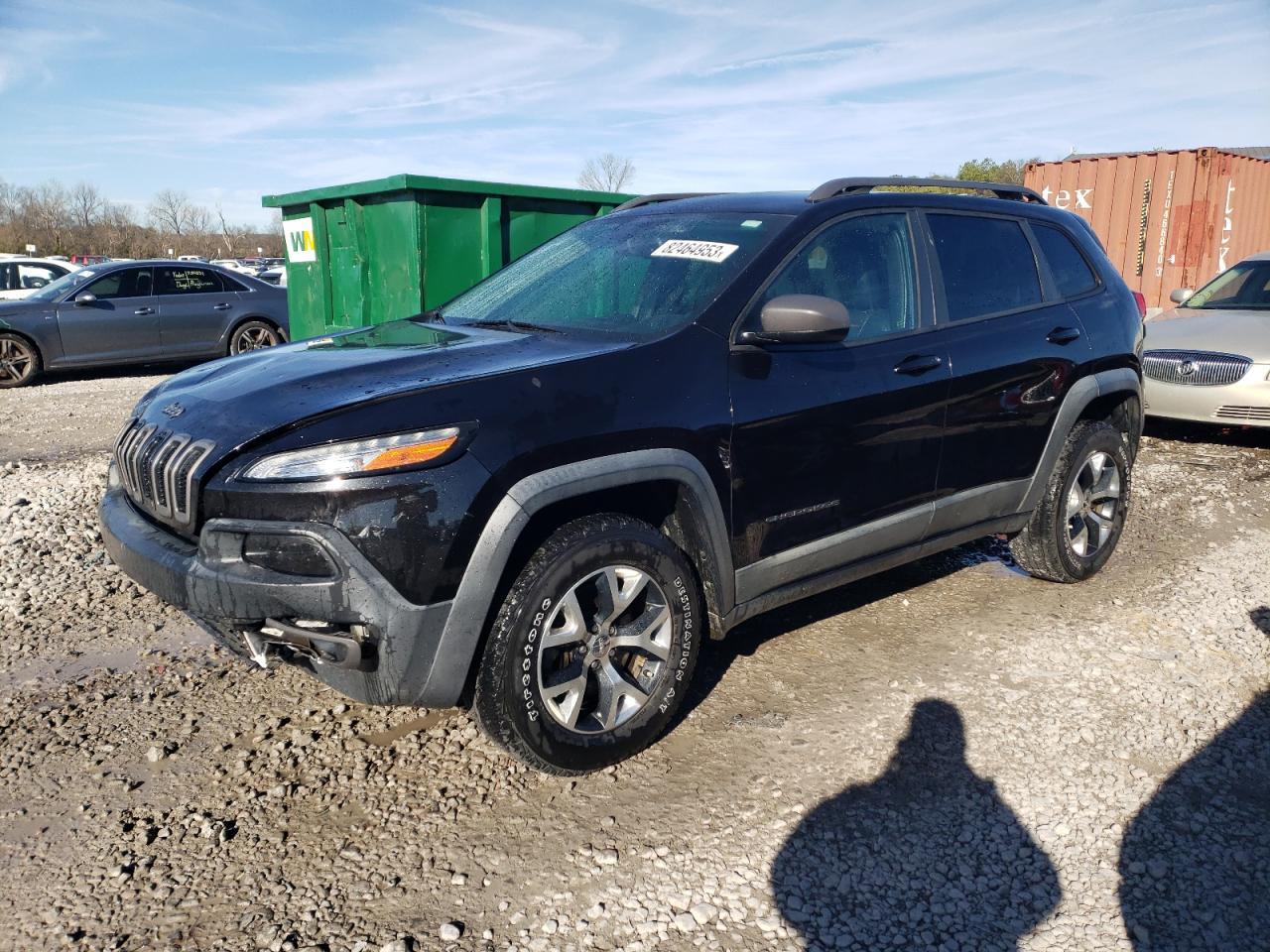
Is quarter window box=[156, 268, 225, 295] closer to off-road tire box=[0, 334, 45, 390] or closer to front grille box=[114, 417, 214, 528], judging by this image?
off-road tire box=[0, 334, 45, 390]

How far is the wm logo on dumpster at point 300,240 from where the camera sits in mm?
7605

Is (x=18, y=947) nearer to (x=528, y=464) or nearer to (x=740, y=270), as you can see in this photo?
(x=528, y=464)

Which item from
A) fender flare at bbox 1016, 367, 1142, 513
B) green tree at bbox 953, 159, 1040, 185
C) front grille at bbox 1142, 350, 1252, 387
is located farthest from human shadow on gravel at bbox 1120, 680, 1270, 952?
green tree at bbox 953, 159, 1040, 185

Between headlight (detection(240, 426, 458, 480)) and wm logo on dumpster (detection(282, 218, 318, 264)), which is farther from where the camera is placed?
wm logo on dumpster (detection(282, 218, 318, 264))

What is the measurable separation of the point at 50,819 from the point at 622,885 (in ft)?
5.48

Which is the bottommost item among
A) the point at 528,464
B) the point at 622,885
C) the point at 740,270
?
the point at 622,885

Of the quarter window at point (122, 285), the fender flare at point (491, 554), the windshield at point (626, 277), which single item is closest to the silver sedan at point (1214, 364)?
the windshield at point (626, 277)

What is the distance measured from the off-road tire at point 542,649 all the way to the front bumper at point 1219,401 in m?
5.65

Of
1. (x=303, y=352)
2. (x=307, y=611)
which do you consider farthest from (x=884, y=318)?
(x=307, y=611)

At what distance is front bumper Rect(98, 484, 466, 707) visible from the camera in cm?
254

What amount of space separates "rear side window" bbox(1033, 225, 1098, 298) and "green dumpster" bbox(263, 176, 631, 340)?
2795 millimetres

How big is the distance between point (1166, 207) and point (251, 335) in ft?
42.2

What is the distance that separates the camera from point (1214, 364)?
765 centimetres

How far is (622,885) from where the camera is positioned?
2582 mm
